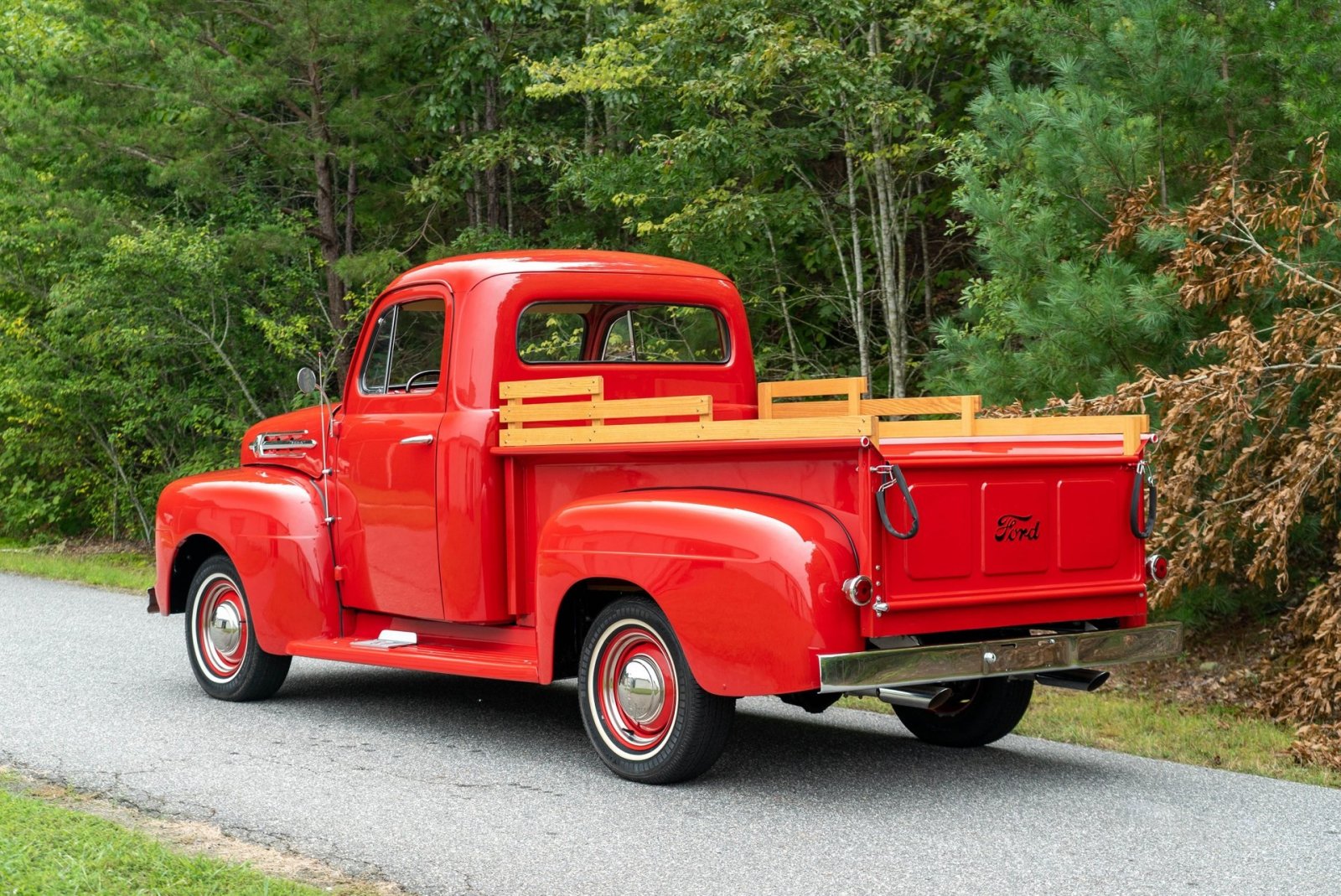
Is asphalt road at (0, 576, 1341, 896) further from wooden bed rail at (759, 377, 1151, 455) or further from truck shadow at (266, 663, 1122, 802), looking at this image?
wooden bed rail at (759, 377, 1151, 455)

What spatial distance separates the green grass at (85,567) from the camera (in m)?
→ 15.0

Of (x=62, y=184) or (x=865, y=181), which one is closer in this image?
(x=865, y=181)

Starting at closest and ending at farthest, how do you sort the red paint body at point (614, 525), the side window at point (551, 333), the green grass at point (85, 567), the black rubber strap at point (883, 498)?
the black rubber strap at point (883, 498), the red paint body at point (614, 525), the side window at point (551, 333), the green grass at point (85, 567)

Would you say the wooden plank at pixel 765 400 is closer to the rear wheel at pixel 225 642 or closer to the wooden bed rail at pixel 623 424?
the wooden bed rail at pixel 623 424

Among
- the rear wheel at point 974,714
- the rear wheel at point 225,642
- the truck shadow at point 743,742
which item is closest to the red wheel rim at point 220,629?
the rear wheel at point 225,642

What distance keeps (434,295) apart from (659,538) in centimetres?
225

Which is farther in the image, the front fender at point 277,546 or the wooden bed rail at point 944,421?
the front fender at point 277,546

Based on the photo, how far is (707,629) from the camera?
5.87 metres

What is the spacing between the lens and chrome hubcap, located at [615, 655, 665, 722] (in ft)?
20.6

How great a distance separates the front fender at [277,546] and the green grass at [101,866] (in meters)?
2.40

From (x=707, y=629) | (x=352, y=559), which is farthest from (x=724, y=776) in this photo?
(x=352, y=559)

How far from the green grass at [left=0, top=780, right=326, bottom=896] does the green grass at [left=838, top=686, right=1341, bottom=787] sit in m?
4.07

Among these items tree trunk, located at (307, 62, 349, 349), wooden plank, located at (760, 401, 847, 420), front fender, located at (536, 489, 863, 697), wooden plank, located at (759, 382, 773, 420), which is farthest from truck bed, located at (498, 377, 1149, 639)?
tree trunk, located at (307, 62, 349, 349)

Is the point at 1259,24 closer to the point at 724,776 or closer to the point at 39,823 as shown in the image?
the point at 724,776
